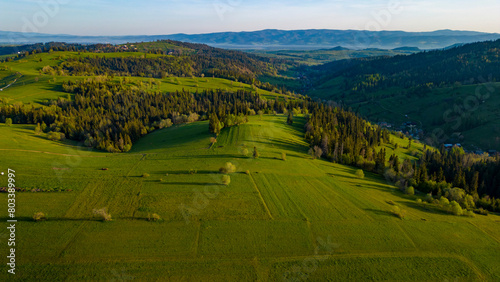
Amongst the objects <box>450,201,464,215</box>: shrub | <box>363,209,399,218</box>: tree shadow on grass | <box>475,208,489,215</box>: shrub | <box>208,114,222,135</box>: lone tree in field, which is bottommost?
<box>475,208,489,215</box>: shrub

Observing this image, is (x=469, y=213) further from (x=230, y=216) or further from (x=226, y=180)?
(x=226, y=180)

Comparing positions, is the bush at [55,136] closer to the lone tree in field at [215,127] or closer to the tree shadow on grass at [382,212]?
the lone tree in field at [215,127]

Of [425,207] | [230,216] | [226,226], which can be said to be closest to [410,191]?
[425,207]

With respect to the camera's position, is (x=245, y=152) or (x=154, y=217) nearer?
(x=154, y=217)

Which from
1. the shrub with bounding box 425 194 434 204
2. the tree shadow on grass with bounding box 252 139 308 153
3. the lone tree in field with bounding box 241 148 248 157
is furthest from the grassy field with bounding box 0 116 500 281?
the tree shadow on grass with bounding box 252 139 308 153

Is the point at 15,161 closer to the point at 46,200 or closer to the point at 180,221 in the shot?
the point at 46,200

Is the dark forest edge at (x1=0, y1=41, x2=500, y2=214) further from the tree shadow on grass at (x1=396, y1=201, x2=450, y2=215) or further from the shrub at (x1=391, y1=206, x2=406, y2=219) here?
the shrub at (x1=391, y1=206, x2=406, y2=219)
